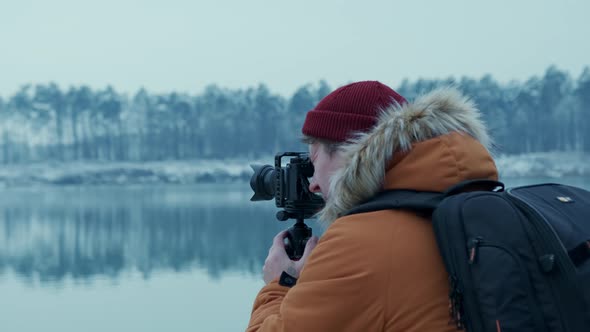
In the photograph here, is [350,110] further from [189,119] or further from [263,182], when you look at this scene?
[189,119]

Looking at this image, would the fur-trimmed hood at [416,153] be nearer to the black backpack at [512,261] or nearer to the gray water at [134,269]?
the black backpack at [512,261]

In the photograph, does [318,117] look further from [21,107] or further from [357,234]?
[21,107]

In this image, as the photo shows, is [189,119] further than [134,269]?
Yes

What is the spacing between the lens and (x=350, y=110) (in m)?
1.09

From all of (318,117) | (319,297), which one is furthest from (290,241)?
(319,297)

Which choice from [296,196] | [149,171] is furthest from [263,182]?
[149,171]

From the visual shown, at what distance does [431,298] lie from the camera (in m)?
0.89

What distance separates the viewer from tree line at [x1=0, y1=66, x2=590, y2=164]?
123 ft

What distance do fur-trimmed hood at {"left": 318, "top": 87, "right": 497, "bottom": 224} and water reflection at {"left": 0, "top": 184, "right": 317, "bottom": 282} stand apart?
24.0ft

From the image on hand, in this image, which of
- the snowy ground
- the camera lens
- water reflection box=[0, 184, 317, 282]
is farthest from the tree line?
the camera lens

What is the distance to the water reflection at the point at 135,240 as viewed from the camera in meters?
9.07

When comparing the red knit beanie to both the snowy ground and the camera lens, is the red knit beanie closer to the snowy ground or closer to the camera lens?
the camera lens

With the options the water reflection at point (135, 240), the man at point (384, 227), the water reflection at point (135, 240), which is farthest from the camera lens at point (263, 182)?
the water reflection at point (135, 240)

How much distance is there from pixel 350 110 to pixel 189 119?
42355 mm
